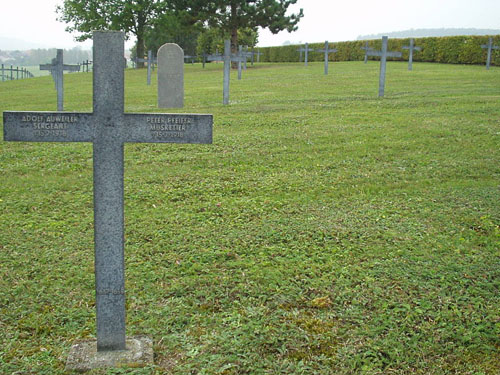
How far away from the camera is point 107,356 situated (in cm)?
289

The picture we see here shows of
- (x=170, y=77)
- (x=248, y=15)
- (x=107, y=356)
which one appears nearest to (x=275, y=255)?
(x=107, y=356)

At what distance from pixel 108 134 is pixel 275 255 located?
2.02 m

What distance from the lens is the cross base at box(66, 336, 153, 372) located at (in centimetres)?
283

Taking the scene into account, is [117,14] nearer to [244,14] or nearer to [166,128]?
[244,14]

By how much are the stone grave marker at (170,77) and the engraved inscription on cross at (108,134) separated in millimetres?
10926

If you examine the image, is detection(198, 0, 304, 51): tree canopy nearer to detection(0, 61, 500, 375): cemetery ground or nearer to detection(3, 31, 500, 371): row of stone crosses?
detection(0, 61, 500, 375): cemetery ground

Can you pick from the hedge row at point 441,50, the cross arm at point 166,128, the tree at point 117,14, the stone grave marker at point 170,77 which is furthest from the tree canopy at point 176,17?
the cross arm at point 166,128

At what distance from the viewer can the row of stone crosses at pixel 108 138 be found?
2.70 metres

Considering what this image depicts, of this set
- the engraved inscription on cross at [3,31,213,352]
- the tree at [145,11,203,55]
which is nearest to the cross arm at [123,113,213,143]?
the engraved inscription on cross at [3,31,213,352]

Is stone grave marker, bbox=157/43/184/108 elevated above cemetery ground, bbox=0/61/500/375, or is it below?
above

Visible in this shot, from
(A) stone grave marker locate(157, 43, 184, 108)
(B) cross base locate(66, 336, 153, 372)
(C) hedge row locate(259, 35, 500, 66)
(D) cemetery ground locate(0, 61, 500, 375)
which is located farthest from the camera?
(C) hedge row locate(259, 35, 500, 66)

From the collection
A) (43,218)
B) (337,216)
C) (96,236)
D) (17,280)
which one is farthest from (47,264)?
(337,216)

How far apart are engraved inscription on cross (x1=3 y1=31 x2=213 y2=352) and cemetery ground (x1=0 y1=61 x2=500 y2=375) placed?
1.61 feet

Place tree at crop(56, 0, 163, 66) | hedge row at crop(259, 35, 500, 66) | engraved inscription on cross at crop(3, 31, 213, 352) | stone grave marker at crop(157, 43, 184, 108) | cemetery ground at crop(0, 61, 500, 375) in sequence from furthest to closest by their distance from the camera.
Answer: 1. tree at crop(56, 0, 163, 66)
2. hedge row at crop(259, 35, 500, 66)
3. stone grave marker at crop(157, 43, 184, 108)
4. cemetery ground at crop(0, 61, 500, 375)
5. engraved inscription on cross at crop(3, 31, 213, 352)
